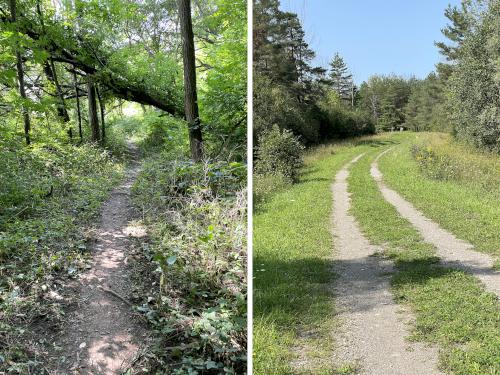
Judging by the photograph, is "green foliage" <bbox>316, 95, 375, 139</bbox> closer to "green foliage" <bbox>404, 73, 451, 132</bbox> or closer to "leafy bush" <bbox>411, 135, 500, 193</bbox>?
"green foliage" <bbox>404, 73, 451, 132</bbox>

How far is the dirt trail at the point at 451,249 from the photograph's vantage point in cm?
124

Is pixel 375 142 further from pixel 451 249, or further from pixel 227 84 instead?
pixel 227 84

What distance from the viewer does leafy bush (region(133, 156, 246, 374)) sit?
1.96m

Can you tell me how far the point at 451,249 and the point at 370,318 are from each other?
0.35m

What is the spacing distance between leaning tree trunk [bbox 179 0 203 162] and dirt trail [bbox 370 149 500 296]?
107 inches

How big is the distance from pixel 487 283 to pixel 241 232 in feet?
4.70

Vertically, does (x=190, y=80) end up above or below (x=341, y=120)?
above

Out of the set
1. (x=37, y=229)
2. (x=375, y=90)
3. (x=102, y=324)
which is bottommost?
(x=102, y=324)

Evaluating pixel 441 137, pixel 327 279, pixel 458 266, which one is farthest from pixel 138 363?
pixel 441 137

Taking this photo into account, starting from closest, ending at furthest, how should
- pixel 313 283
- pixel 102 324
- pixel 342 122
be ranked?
pixel 313 283 → pixel 342 122 → pixel 102 324

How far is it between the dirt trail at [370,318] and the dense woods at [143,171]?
28.8 inches

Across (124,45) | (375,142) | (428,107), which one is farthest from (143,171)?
(428,107)

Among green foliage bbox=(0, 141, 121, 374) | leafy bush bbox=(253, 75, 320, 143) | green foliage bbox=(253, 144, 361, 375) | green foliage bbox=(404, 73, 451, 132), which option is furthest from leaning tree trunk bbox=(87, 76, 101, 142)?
green foliage bbox=(404, 73, 451, 132)

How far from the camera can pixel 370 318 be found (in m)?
1.33
